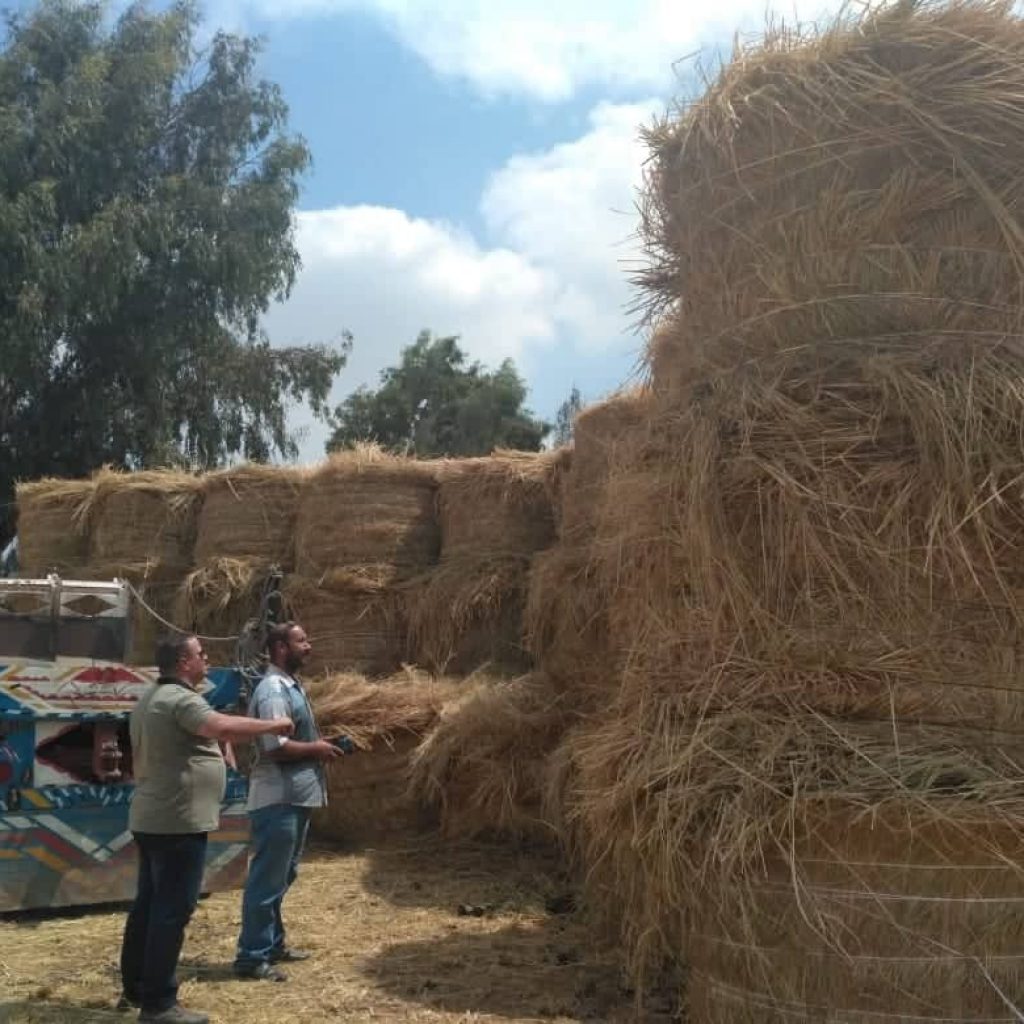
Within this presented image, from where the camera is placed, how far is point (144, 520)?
10273 mm

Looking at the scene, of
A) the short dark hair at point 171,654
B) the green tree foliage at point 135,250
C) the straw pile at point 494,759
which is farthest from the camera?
the green tree foliage at point 135,250

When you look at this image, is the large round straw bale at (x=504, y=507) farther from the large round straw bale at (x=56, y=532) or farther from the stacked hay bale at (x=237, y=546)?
the large round straw bale at (x=56, y=532)

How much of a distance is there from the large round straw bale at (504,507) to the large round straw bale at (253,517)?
1.38 metres

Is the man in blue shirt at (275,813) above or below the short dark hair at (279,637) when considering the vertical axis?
below

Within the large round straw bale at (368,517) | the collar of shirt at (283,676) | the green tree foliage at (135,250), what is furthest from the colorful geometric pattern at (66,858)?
the green tree foliage at (135,250)

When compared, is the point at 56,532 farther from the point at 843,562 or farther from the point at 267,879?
the point at 843,562

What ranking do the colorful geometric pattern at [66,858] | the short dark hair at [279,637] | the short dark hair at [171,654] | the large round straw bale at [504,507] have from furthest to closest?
1. the large round straw bale at [504,507]
2. the colorful geometric pattern at [66,858]
3. the short dark hair at [279,637]
4. the short dark hair at [171,654]

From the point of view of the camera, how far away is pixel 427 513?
31.6 ft

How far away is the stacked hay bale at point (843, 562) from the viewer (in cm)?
384

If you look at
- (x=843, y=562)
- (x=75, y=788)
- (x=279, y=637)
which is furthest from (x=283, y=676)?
(x=843, y=562)

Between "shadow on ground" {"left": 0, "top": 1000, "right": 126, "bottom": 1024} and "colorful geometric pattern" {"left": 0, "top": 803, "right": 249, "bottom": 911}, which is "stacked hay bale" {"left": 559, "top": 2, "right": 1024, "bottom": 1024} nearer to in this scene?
"shadow on ground" {"left": 0, "top": 1000, "right": 126, "bottom": 1024}

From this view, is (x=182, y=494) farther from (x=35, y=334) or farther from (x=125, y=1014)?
(x=35, y=334)

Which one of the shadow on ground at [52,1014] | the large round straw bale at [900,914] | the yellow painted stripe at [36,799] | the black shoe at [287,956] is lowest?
the shadow on ground at [52,1014]

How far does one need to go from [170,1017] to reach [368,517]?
16.1 ft
